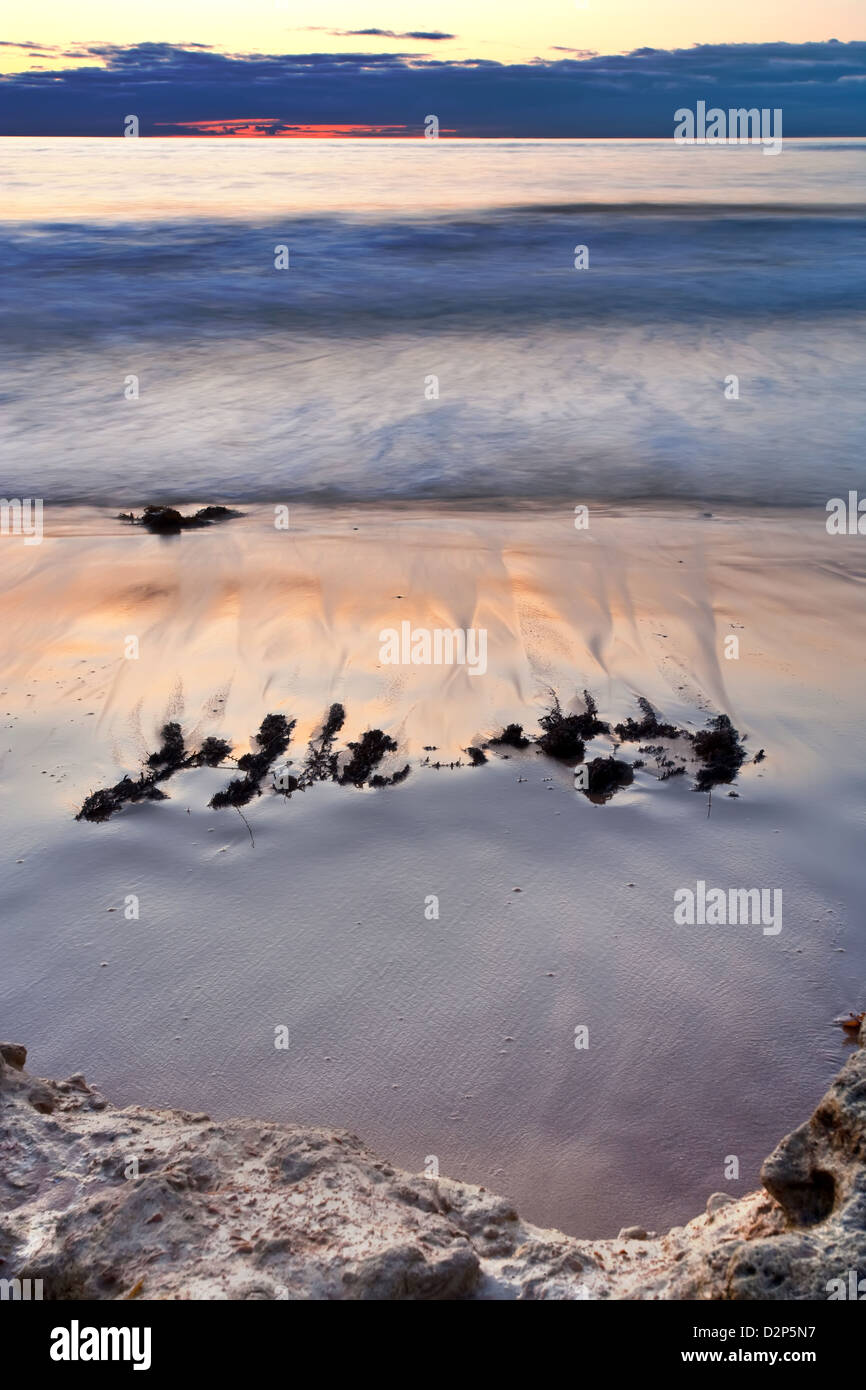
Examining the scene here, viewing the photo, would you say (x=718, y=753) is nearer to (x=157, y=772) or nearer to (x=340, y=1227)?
(x=157, y=772)

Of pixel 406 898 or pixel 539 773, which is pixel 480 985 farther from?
pixel 539 773

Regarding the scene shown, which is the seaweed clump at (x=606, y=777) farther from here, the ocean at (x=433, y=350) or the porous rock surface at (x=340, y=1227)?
the ocean at (x=433, y=350)

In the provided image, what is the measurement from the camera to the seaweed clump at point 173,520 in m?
9.60

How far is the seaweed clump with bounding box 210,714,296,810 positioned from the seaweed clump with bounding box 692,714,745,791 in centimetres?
219

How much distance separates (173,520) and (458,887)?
6021 millimetres

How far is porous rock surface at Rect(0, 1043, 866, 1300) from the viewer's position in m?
2.39

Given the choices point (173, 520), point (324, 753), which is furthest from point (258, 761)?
point (173, 520)

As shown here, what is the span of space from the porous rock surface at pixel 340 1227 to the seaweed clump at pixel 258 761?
222 centimetres

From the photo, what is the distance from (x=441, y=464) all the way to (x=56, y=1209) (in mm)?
10460

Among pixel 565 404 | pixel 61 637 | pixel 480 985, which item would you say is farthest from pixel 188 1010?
pixel 565 404

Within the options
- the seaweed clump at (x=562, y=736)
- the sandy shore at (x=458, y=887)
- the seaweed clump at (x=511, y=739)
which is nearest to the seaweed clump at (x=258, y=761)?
the sandy shore at (x=458, y=887)

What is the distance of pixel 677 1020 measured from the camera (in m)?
3.96

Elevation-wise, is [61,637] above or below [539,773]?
above

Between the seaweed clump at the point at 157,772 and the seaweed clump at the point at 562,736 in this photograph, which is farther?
the seaweed clump at the point at 562,736
